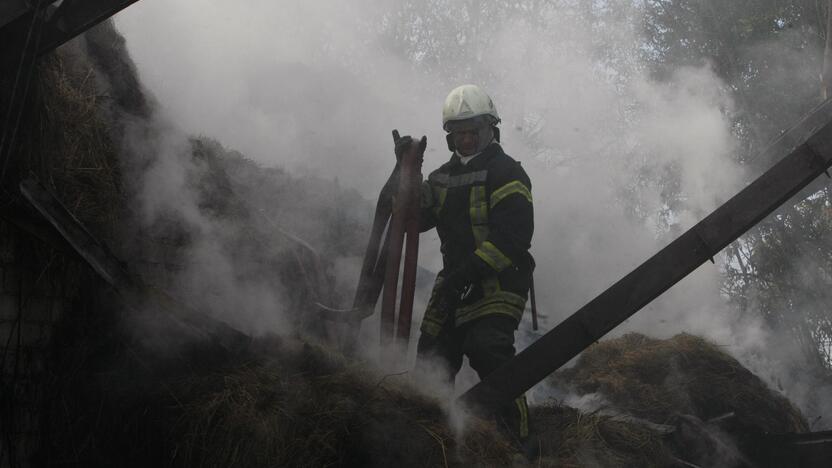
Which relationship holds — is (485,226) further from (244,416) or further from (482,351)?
(244,416)

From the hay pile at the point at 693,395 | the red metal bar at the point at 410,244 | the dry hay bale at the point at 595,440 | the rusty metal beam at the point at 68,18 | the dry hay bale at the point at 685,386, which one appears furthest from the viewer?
the dry hay bale at the point at 685,386

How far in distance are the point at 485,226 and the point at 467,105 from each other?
2.68 feet

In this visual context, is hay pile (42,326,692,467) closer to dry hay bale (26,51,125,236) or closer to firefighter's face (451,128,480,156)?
dry hay bale (26,51,125,236)

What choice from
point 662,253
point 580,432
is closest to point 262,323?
point 580,432

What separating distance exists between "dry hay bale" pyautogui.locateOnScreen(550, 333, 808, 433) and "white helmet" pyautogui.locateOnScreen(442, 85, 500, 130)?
2275 mm

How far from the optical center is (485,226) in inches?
186

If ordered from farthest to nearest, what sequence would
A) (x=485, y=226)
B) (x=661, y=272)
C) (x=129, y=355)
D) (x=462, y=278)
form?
(x=485, y=226) → (x=462, y=278) → (x=661, y=272) → (x=129, y=355)

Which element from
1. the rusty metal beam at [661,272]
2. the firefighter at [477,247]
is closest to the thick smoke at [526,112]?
the firefighter at [477,247]

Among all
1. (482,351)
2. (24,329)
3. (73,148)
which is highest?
(73,148)

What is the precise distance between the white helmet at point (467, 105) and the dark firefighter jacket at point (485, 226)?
0.25m

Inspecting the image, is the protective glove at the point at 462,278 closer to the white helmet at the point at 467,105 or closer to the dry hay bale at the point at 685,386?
the white helmet at the point at 467,105

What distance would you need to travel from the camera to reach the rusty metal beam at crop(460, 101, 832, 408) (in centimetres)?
403

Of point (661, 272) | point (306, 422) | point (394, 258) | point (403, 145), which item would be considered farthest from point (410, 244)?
point (306, 422)

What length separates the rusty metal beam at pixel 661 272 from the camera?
403 centimetres
